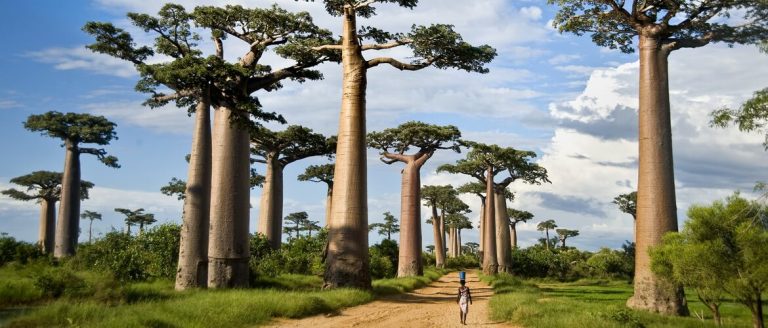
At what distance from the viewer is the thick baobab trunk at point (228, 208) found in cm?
1490

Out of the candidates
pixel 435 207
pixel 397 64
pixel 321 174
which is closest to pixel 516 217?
pixel 435 207

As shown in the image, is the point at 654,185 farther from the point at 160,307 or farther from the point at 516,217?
the point at 516,217

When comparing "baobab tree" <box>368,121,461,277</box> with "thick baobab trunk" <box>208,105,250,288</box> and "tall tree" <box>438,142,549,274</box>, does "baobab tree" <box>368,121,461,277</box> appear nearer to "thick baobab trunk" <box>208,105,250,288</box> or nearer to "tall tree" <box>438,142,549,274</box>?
"tall tree" <box>438,142,549,274</box>

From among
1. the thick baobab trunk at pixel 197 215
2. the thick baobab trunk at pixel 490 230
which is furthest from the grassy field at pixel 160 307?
the thick baobab trunk at pixel 490 230

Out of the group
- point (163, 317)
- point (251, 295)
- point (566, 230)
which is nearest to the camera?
point (163, 317)

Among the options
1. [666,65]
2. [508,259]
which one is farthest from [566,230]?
[666,65]

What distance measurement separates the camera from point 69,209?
29000mm

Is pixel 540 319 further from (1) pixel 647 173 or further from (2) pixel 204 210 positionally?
(2) pixel 204 210

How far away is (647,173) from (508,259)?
21.5 m

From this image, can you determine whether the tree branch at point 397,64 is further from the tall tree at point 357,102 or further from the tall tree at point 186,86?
the tall tree at point 186,86

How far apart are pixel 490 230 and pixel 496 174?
10.8ft

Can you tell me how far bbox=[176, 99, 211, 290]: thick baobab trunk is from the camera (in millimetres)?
14125

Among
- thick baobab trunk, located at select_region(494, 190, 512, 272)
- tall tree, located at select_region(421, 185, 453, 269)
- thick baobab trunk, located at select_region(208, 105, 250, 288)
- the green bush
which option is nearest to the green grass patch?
thick baobab trunk, located at select_region(208, 105, 250, 288)

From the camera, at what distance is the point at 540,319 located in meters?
10.5
